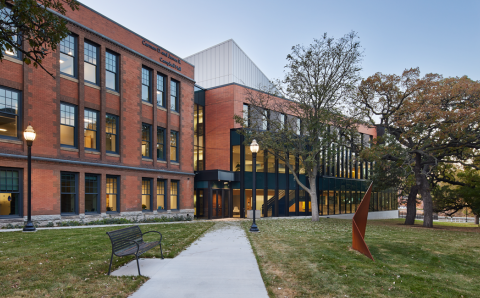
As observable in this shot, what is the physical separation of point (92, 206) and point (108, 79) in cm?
827

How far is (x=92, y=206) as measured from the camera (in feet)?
62.7

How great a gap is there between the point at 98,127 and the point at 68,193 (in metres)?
4.44

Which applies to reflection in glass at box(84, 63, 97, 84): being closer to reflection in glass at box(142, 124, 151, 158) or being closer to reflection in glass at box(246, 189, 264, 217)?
reflection in glass at box(142, 124, 151, 158)

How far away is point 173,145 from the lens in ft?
84.3

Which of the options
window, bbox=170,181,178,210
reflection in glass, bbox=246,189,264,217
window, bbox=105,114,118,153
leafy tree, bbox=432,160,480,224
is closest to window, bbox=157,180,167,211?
window, bbox=170,181,178,210

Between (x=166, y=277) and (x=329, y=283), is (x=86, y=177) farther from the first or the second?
(x=329, y=283)

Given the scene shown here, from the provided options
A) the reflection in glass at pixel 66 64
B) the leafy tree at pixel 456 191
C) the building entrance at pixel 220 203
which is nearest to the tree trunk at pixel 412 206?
the leafy tree at pixel 456 191

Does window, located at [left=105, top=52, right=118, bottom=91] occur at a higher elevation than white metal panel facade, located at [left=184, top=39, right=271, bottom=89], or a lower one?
lower

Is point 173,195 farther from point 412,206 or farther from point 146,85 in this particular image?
point 412,206

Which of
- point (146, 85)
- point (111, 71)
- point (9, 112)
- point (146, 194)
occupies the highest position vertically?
point (111, 71)

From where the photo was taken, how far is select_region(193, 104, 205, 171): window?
3102 cm

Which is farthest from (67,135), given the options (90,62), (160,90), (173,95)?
(173,95)

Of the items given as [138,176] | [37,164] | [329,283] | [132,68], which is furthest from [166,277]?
[132,68]

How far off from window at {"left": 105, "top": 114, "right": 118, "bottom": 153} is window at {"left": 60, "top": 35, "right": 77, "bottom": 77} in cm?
348
